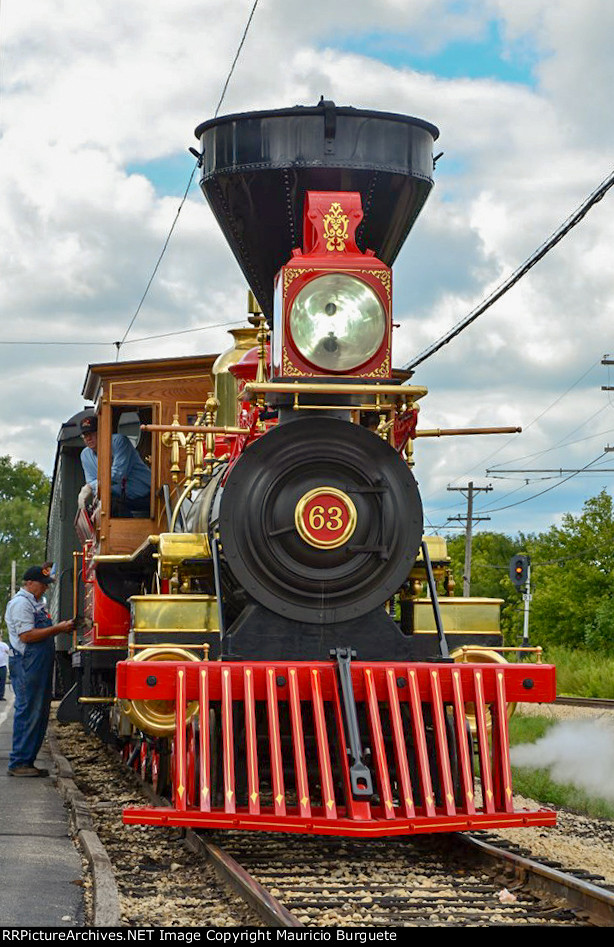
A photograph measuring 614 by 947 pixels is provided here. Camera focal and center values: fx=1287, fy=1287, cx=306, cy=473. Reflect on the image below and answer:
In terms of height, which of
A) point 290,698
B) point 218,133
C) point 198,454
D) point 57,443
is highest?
point 218,133

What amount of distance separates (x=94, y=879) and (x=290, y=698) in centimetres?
126

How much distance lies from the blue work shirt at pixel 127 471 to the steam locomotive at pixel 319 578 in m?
1.53

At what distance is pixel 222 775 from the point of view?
618 centimetres

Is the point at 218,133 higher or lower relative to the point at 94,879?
higher

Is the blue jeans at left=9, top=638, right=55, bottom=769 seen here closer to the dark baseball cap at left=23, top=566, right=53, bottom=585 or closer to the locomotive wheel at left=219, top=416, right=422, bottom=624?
the dark baseball cap at left=23, top=566, right=53, bottom=585

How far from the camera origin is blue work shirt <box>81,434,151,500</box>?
9.17 meters

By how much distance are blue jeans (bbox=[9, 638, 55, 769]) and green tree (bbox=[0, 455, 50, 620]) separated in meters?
63.8

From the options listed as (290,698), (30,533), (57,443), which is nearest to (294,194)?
(290,698)

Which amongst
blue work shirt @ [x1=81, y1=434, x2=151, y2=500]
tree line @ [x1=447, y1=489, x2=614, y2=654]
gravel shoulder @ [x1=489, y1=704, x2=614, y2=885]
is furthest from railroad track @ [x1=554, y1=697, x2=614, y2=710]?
tree line @ [x1=447, y1=489, x2=614, y2=654]

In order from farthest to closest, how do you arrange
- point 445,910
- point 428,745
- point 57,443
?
point 57,443 → point 428,745 → point 445,910

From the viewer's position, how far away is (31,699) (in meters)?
9.49

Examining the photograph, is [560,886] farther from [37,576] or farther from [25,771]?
[37,576]

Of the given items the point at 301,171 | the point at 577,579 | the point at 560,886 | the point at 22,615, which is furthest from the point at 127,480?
the point at 577,579

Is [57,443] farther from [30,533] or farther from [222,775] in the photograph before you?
[30,533]
